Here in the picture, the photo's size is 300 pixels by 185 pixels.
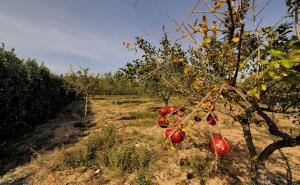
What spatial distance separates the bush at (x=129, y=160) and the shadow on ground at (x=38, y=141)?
2587mm

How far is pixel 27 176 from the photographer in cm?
724

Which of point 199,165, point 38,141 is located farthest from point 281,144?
point 38,141

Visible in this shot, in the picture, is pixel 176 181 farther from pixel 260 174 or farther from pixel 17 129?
pixel 17 129

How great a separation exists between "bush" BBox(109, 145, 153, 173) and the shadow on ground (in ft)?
8.49

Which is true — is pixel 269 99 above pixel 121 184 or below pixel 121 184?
above

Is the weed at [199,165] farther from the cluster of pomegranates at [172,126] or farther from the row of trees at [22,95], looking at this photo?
the row of trees at [22,95]

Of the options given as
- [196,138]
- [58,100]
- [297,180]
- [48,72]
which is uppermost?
[48,72]

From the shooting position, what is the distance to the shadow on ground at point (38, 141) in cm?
846

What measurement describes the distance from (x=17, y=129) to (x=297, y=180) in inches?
420

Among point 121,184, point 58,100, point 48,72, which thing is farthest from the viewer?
point 58,100

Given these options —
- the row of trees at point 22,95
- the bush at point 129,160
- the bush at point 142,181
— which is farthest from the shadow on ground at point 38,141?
the bush at point 142,181

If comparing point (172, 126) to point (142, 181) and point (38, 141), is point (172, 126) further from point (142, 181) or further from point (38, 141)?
point (38, 141)

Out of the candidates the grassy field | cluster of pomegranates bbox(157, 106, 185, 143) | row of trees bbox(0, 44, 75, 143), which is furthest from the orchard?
row of trees bbox(0, 44, 75, 143)

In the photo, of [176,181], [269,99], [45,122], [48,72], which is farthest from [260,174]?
[48,72]
